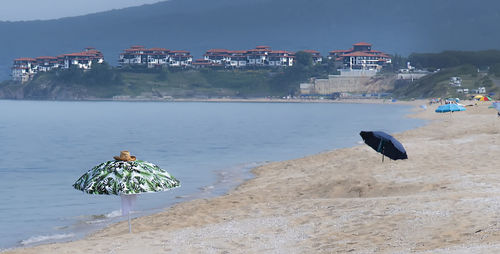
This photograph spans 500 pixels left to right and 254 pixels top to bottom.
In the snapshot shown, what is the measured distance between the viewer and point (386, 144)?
25.1 m

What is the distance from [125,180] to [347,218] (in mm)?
5276

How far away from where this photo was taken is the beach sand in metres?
12.7

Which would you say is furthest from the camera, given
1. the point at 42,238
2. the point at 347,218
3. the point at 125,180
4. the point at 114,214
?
the point at 114,214

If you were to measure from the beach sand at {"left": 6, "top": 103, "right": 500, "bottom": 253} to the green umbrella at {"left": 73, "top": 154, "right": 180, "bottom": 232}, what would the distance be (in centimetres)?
123

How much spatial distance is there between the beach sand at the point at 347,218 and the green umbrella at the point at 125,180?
1.23 meters

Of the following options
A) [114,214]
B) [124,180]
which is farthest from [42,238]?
[124,180]

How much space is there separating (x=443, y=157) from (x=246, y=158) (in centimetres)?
Answer: 1933

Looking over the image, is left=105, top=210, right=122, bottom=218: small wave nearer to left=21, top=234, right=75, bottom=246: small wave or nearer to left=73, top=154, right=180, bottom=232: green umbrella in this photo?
left=21, top=234, right=75, bottom=246: small wave

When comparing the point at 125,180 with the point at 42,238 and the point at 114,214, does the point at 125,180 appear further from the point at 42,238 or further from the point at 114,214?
the point at 114,214

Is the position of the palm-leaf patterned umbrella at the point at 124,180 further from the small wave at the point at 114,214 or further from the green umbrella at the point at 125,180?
the small wave at the point at 114,214

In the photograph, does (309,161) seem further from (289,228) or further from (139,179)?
(139,179)

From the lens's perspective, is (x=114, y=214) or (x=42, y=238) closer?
(x=42, y=238)

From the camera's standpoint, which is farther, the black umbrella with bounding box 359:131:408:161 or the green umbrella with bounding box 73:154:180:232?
the black umbrella with bounding box 359:131:408:161

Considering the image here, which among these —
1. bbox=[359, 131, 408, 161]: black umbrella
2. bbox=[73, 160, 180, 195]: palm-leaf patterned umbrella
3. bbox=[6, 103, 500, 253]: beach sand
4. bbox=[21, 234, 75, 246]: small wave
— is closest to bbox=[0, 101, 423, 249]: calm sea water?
bbox=[21, 234, 75, 246]: small wave
